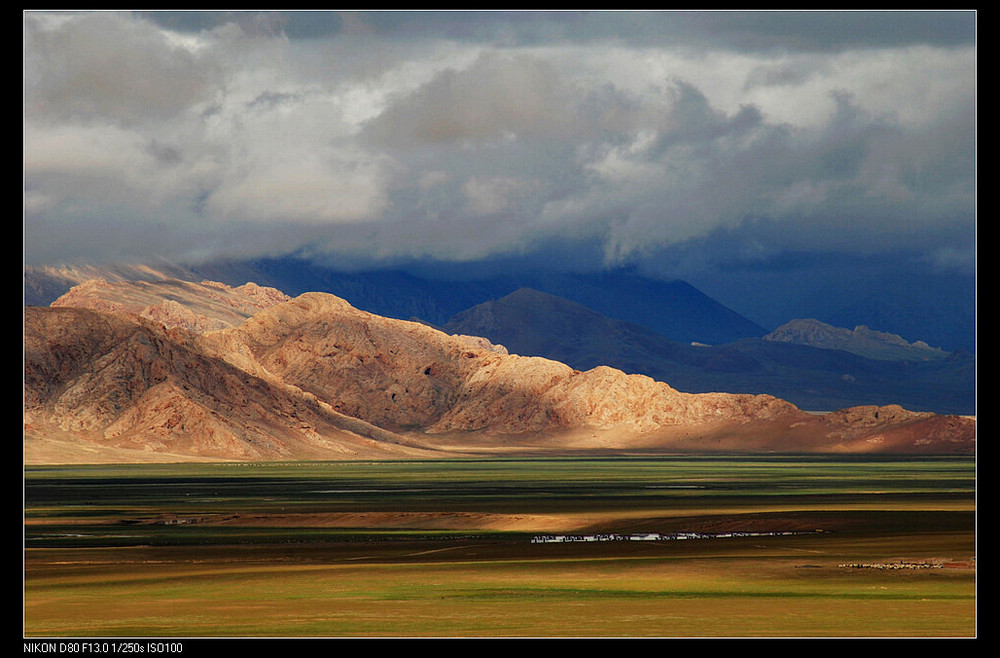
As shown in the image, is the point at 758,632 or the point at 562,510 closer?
the point at 758,632

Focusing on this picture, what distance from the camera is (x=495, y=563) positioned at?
55500 mm

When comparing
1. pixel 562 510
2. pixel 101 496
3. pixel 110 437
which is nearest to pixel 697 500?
pixel 562 510

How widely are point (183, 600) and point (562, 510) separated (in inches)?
1782

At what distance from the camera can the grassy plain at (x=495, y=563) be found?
3966 cm

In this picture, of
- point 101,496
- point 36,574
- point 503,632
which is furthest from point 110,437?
point 503,632

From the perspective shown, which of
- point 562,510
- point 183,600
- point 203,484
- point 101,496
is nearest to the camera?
point 183,600

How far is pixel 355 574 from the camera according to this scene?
170 ft

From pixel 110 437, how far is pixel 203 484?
257ft

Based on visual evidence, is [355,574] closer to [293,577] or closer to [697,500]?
[293,577]

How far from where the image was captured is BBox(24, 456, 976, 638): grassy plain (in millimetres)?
39656
